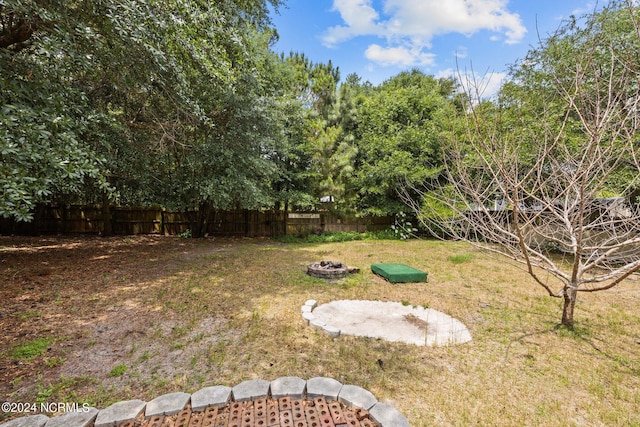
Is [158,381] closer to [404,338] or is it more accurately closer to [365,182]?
[404,338]

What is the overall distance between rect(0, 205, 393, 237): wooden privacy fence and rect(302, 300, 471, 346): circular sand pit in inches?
289

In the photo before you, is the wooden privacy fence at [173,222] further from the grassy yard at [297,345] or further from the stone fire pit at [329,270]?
the stone fire pit at [329,270]

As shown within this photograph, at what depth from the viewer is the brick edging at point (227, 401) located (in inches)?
68.4

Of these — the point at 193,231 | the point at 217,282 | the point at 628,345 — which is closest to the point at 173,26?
the point at 217,282

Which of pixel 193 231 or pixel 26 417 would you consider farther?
pixel 193 231

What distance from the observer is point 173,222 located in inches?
416

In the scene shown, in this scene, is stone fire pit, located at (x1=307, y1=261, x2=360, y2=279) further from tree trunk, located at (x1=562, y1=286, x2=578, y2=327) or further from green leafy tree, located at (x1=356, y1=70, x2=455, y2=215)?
green leafy tree, located at (x1=356, y1=70, x2=455, y2=215)

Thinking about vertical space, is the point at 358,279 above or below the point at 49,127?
below

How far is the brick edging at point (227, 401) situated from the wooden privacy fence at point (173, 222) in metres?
8.48

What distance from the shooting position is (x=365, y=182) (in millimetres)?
11000

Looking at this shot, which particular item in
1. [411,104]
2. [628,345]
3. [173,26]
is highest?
[411,104]

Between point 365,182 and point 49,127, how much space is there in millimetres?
9351

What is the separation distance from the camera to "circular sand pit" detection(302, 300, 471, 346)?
3.04m

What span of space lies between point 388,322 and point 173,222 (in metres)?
9.68
